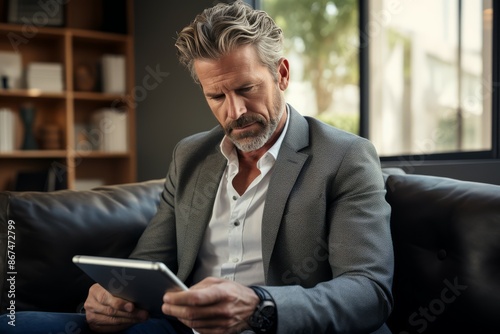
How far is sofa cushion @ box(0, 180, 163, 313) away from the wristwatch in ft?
2.62

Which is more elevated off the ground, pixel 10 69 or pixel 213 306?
pixel 10 69

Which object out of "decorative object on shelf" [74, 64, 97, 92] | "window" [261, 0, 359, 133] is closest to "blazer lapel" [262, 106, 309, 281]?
"window" [261, 0, 359, 133]

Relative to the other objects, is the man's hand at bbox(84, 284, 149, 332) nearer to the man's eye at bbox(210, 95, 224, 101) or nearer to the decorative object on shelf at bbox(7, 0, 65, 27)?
the man's eye at bbox(210, 95, 224, 101)

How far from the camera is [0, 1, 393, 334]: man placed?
1.33 meters

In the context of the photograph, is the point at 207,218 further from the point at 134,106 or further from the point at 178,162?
the point at 134,106

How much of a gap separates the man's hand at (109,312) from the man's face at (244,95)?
0.53 meters

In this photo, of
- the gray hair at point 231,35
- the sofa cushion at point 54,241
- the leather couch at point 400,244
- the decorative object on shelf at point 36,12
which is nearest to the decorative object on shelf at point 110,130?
the decorative object on shelf at point 36,12

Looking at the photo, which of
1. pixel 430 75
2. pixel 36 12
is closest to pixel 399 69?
pixel 430 75

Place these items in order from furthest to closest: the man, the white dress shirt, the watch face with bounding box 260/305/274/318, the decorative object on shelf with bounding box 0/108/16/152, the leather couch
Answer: the decorative object on shelf with bounding box 0/108/16/152 < the white dress shirt < the leather couch < the man < the watch face with bounding box 260/305/274/318

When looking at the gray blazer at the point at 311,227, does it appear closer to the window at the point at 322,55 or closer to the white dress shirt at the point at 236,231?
the white dress shirt at the point at 236,231

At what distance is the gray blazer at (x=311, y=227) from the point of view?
4.23 feet

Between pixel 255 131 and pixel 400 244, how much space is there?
0.50m

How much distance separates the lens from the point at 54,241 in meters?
1.80

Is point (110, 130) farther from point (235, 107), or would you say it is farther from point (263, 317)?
point (263, 317)
